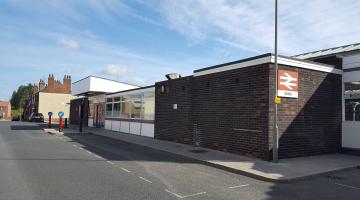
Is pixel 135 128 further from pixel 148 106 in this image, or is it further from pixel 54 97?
pixel 54 97

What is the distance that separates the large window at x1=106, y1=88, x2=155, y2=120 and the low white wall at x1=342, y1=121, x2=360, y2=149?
10.9 meters

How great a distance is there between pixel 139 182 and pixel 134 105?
16.3m

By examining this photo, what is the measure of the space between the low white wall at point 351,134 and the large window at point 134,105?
10.9 meters

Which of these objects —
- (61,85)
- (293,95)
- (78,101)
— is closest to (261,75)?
(293,95)

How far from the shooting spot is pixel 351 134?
47.5 ft

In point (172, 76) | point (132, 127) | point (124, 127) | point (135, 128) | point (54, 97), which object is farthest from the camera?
point (54, 97)

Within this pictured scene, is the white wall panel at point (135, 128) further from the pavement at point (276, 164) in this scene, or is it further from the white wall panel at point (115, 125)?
the pavement at point (276, 164)

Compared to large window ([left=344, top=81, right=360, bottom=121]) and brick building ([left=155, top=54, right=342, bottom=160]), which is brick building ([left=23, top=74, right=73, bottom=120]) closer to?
brick building ([left=155, top=54, right=342, bottom=160])

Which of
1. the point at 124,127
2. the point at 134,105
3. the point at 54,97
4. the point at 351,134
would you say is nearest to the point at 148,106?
the point at 134,105

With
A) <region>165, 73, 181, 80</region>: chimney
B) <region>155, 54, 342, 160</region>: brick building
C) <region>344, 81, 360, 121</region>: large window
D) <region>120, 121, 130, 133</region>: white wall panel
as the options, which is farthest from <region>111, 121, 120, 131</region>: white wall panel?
<region>344, 81, 360, 121</region>: large window

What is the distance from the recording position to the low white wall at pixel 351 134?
1420 centimetres

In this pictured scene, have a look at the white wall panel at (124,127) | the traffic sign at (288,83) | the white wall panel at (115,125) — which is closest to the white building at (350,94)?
the traffic sign at (288,83)

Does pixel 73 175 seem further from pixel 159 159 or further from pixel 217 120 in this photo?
pixel 217 120

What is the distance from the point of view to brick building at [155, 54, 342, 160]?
12.9 metres
